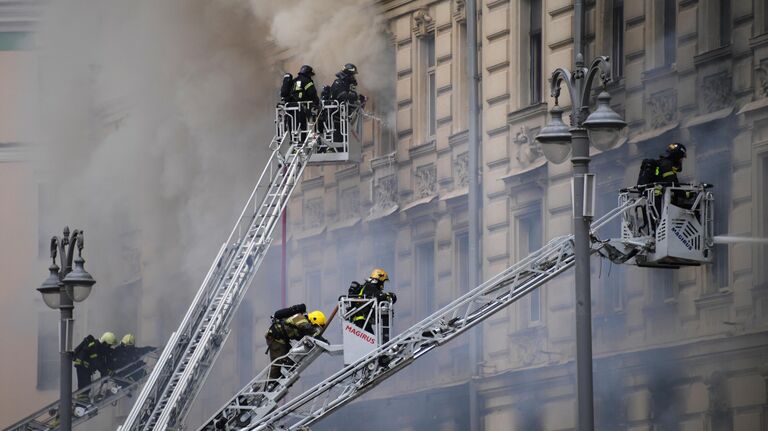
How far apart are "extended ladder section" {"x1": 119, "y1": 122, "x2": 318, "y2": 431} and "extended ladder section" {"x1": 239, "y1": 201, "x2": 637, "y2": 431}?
2475mm

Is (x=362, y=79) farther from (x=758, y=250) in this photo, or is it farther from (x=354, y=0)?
(x=758, y=250)

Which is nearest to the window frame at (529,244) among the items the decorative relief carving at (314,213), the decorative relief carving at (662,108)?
the decorative relief carving at (662,108)

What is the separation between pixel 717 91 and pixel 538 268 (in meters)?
2.96

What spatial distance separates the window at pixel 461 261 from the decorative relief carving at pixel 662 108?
5.13m

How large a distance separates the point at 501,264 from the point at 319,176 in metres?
5.63

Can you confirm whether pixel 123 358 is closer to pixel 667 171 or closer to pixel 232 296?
pixel 232 296

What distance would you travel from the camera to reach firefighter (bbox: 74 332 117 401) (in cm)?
3269

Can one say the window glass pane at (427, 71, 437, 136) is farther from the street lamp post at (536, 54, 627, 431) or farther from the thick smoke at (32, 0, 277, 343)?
the street lamp post at (536, 54, 627, 431)

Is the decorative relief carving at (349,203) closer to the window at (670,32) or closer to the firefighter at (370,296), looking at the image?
the firefighter at (370,296)

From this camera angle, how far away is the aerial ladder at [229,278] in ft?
91.5

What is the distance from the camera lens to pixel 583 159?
1998 centimetres

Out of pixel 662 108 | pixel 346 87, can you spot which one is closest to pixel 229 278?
pixel 346 87

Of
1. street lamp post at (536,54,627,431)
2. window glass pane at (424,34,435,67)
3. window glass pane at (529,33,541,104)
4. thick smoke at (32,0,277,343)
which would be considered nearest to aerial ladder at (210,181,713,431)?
window glass pane at (529,33,541,104)

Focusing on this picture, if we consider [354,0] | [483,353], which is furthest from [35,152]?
[483,353]
